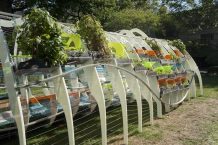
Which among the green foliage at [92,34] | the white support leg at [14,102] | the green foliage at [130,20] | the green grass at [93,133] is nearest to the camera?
the white support leg at [14,102]

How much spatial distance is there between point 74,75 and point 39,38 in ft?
8.48

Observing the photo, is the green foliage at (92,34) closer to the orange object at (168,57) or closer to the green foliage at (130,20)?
the orange object at (168,57)

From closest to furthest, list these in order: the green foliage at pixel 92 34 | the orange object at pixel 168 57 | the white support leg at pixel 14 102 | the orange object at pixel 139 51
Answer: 1. the white support leg at pixel 14 102
2. the green foliage at pixel 92 34
3. the orange object at pixel 139 51
4. the orange object at pixel 168 57

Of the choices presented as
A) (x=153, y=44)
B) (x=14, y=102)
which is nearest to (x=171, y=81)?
(x=153, y=44)

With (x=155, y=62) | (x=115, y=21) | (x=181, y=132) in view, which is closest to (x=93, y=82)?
(x=181, y=132)

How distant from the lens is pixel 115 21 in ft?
98.4

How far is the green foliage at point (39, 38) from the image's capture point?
499 cm

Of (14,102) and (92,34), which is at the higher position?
(92,34)

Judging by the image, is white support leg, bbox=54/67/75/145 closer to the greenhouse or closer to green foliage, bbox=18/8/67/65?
the greenhouse

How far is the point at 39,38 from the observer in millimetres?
4988

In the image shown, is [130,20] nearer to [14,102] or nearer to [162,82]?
[162,82]

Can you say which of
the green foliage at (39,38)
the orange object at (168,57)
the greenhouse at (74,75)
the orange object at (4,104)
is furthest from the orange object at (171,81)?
the green foliage at (39,38)

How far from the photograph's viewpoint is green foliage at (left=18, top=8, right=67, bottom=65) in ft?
16.4

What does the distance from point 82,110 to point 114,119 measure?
3.61ft
